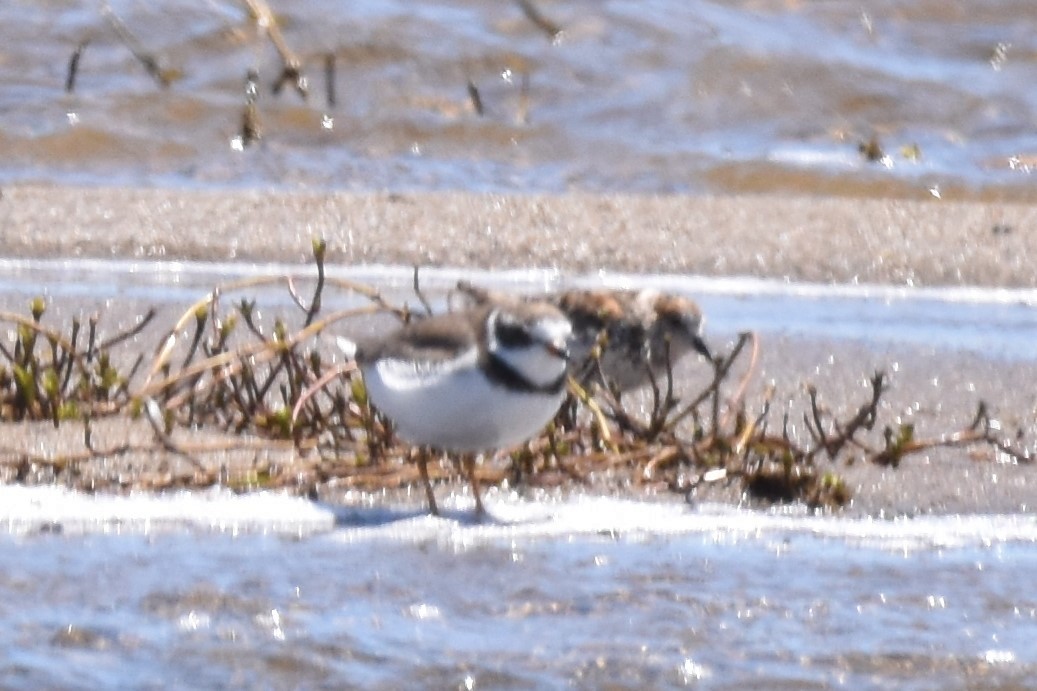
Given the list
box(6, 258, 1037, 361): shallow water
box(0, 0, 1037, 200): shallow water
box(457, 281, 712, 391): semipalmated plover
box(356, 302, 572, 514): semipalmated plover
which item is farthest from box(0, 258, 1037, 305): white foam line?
box(356, 302, 572, 514): semipalmated plover

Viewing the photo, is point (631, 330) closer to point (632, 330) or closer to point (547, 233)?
point (632, 330)

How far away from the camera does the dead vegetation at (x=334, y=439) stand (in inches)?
178

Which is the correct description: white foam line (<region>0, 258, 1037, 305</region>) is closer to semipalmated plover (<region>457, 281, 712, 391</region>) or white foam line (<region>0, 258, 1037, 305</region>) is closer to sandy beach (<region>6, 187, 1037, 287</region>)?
sandy beach (<region>6, 187, 1037, 287</region>)

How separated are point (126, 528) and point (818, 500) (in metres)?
1.51

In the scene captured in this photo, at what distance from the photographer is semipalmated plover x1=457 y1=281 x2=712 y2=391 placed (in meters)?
6.08

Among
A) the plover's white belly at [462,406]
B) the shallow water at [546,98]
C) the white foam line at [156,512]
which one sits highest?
the shallow water at [546,98]

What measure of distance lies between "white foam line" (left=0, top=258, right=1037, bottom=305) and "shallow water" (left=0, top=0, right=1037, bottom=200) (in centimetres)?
189

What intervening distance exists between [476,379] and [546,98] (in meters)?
8.16

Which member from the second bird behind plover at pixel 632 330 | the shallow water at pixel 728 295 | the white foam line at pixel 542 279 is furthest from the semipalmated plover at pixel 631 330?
the white foam line at pixel 542 279

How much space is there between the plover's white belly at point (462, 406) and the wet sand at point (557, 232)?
155 inches

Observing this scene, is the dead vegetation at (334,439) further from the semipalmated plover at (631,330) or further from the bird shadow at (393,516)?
the semipalmated plover at (631,330)

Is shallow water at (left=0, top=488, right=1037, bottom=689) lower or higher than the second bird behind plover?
lower

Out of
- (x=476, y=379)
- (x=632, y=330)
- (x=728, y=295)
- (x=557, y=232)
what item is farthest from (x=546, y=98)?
(x=476, y=379)

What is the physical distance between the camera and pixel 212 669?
11.0 ft
